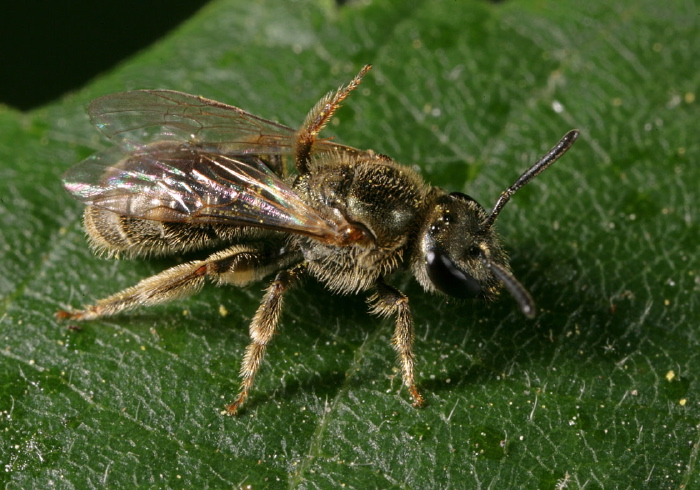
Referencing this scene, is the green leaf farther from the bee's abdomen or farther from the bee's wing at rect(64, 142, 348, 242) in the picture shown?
the bee's wing at rect(64, 142, 348, 242)

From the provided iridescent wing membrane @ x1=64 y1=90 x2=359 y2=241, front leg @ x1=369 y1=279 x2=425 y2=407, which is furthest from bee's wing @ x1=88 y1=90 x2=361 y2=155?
front leg @ x1=369 y1=279 x2=425 y2=407

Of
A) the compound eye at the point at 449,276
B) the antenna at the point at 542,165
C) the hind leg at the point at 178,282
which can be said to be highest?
the antenna at the point at 542,165

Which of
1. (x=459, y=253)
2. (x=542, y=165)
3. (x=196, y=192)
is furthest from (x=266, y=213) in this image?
(x=542, y=165)

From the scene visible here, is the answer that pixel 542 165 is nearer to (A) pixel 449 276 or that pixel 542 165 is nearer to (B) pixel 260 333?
(A) pixel 449 276

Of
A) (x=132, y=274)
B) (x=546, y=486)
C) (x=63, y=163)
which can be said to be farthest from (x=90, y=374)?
(x=546, y=486)

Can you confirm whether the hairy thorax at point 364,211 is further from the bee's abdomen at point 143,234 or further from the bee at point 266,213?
the bee's abdomen at point 143,234

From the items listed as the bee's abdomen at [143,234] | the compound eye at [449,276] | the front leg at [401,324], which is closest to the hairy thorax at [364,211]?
the front leg at [401,324]
